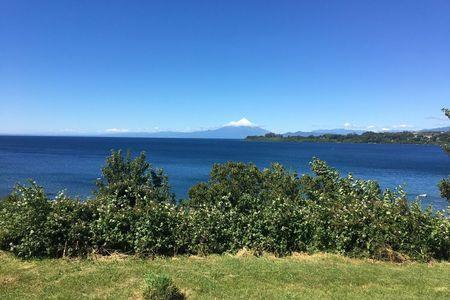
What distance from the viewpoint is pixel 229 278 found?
8.75 m

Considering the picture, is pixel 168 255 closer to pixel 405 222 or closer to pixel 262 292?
pixel 262 292

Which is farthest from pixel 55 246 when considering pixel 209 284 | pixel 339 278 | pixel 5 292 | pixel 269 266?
pixel 339 278

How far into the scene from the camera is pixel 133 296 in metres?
7.66

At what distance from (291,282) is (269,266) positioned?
1070 mm

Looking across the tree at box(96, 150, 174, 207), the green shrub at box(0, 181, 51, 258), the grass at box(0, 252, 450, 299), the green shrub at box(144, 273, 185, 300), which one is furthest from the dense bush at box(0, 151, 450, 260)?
the tree at box(96, 150, 174, 207)

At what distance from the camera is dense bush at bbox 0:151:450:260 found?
395 inches

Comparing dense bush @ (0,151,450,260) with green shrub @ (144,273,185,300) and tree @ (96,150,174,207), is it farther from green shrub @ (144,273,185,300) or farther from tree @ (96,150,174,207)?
tree @ (96,150,174,207)

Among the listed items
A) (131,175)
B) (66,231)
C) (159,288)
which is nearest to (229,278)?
(159,288)

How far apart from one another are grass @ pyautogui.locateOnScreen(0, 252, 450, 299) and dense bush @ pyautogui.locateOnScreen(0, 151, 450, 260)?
436 mm

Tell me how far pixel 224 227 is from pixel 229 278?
2.28 metres

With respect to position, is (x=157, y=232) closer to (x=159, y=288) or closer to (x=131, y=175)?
(x=159, y=288)

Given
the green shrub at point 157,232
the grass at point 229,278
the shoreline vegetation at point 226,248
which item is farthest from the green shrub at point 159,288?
the green shrub at point 157,232

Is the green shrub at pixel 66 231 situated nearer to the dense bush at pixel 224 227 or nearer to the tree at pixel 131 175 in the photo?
the dense bush at pixel 224 227

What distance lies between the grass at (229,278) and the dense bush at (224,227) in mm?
436
